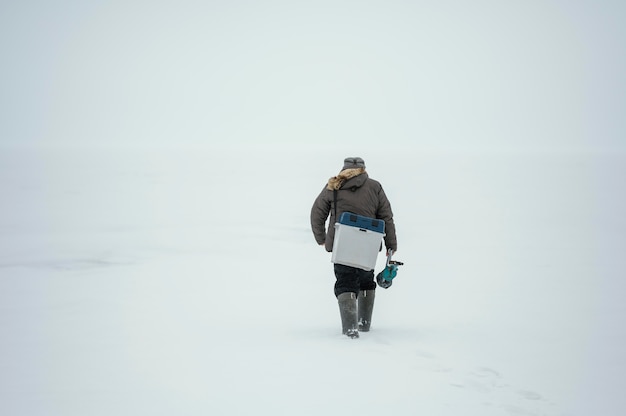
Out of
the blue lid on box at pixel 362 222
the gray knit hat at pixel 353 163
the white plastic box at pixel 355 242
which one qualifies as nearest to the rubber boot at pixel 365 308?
the white plastic box at pixel 355 242

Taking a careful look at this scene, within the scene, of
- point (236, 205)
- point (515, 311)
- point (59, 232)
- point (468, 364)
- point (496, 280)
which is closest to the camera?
point (468, 364)

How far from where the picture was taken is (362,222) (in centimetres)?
580

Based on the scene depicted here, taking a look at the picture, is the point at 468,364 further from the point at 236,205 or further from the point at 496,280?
the point at 236,205

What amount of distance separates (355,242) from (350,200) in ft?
1.14

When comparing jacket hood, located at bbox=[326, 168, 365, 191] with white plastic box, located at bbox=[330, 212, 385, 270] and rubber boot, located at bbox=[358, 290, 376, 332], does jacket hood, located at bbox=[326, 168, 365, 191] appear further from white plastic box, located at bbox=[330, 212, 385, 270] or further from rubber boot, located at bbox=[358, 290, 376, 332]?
rubber boot, located at bbox=[358, 290, 376, 332]

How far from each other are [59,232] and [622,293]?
30.9 feet

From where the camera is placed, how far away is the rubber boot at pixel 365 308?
615cm

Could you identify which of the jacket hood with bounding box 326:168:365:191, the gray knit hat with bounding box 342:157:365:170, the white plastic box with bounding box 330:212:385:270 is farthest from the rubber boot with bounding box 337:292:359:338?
the gray knit hat with bounding box 342:157:365:170

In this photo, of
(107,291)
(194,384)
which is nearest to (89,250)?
(107,291)

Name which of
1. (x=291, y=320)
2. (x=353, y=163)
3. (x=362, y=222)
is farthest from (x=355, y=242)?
(x=291, y=320)

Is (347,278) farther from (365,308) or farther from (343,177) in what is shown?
(343,177)

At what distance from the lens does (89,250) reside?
1128 centimetres

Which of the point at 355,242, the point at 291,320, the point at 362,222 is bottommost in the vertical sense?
the point at 291,320

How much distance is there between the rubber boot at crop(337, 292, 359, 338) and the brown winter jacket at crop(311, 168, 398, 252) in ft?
1.37
